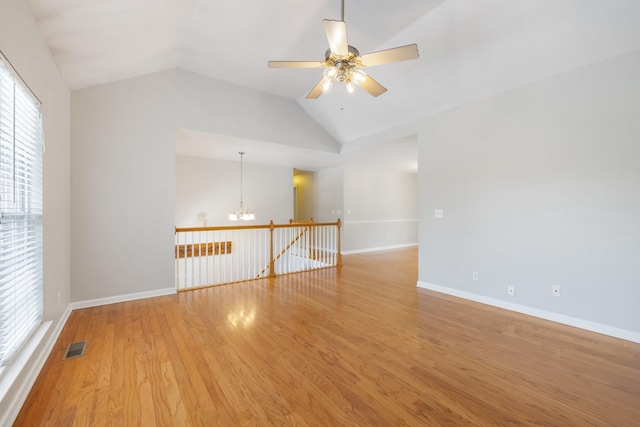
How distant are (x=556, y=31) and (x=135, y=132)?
5149mm

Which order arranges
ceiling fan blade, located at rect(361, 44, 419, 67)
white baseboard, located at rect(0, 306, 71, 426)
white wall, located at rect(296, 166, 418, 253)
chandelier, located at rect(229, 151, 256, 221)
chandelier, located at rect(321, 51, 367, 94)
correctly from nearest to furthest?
white baseboard, located at rect(0, 306, 71, 426) < ceiling fan blade, located at rect(361, 44, 419, 67) < chandelier, located at rect(321, 51, 367, 94) < chandelier, located at rect(229, 151, 256, 221) < white wall, located at rect(296, 166, 418, 253)

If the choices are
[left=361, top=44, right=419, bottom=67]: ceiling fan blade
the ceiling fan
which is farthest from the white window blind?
[left=361, top=44, right=419, bottom=67]: ceiling fan blade

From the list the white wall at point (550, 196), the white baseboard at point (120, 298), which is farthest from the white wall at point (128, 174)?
the white wall at point (550, 196)

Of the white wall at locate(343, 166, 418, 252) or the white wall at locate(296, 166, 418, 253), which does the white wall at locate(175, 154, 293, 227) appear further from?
the white wall at locate(343, 166, 418, 252)

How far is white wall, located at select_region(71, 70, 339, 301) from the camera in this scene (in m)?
3.55

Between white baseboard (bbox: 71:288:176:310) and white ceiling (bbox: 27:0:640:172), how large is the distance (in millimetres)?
2754

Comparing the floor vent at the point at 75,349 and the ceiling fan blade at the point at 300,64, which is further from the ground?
the ceiling fan blade at the point at 300,64

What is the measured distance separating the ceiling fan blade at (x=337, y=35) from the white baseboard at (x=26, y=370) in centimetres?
309

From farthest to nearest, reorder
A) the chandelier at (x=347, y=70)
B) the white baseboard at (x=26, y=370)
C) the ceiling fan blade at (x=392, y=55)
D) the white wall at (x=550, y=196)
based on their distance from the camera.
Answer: the white wall at (x=550, y=196) → the chandelier at (x=347, y=70) → the ceiling fan blade at (x=392, y=55) → the white baseboard at (x=26, y=370)

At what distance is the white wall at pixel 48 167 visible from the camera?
1.76 meters

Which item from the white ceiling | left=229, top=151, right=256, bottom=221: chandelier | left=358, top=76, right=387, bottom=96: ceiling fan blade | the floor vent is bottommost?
the floor vent

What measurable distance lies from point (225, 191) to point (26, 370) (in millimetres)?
5802

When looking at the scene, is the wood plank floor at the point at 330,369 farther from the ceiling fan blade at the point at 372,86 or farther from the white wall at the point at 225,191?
the white wall at the point at 225,191

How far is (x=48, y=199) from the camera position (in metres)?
2.63
